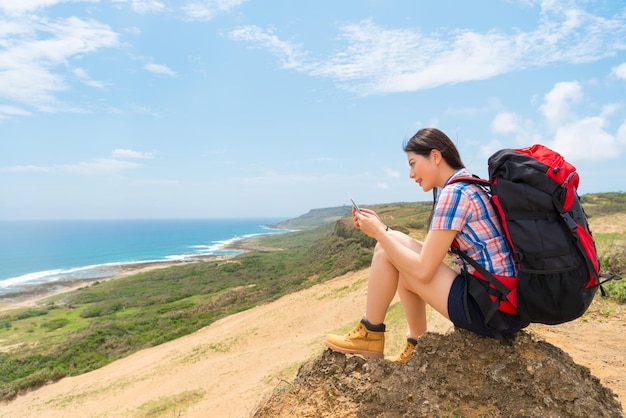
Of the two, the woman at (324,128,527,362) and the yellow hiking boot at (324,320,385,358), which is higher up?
the woman at (324,128,527,362)

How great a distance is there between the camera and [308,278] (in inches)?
1008

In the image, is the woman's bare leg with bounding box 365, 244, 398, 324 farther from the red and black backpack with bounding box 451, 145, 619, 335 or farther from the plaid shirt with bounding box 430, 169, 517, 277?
the red and black backpack with bounding box 451, 145, 619, 335

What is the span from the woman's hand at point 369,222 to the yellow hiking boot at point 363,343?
31.6 inches

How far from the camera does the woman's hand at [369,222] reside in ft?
9.52

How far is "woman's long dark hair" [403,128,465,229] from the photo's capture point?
9.42 ft

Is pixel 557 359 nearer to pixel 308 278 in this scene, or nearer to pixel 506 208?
pixel 506 208

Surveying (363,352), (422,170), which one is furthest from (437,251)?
(363,352)

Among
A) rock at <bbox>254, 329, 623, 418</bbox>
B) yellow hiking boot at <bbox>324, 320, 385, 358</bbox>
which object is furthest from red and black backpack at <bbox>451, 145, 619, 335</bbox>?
yellow hiking boot at <bbox>324, 320, 385, 358</bbox>

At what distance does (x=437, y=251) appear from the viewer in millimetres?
2600

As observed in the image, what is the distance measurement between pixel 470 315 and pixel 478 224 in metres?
0.61

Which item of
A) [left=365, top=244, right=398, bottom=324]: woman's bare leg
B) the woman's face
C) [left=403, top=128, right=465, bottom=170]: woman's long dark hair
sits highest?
[left=403, top=128, right=465, bottom=170]: woman's long dark hair

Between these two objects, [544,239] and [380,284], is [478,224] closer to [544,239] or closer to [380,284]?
[544,239]

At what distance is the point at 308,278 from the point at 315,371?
73.2ft

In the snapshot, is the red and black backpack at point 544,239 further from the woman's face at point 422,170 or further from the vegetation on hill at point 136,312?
the vegetation on hill at point 136,312
